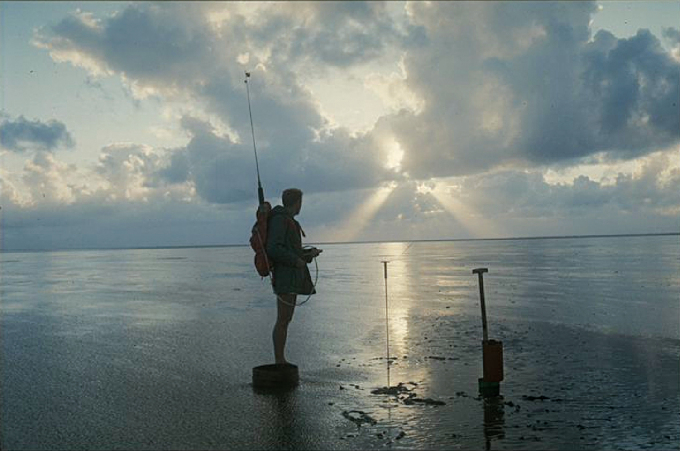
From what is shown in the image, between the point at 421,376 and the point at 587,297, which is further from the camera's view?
the point at 587,297

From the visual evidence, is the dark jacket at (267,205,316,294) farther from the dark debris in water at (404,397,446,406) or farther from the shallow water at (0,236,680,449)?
the dark debris in water at (404,397,446,406)

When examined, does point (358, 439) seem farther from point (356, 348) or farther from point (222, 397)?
point (356, 348)

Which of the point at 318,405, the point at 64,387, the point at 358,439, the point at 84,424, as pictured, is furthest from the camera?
the point at 64,387

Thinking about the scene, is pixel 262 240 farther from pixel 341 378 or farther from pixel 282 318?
pixel 341 378

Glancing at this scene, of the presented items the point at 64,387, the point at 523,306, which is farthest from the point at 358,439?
the point at 523,306

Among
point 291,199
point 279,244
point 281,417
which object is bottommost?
point 281,417

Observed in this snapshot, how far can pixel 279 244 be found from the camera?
7.36m

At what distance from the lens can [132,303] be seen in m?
19.2

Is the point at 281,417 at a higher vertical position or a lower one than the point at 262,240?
lower

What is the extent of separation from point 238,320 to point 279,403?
797 cm

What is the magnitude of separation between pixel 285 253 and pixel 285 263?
0.15m

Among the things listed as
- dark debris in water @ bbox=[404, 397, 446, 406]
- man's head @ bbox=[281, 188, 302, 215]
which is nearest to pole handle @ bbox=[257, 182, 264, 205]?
man's head @ bbox=[281, 188, 302, 215]

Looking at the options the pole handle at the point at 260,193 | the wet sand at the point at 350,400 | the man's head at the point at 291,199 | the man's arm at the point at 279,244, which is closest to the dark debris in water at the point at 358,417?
the wet sand at the point at 350,400

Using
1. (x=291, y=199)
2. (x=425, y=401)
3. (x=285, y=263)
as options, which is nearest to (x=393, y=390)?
(x=425, y=401)
